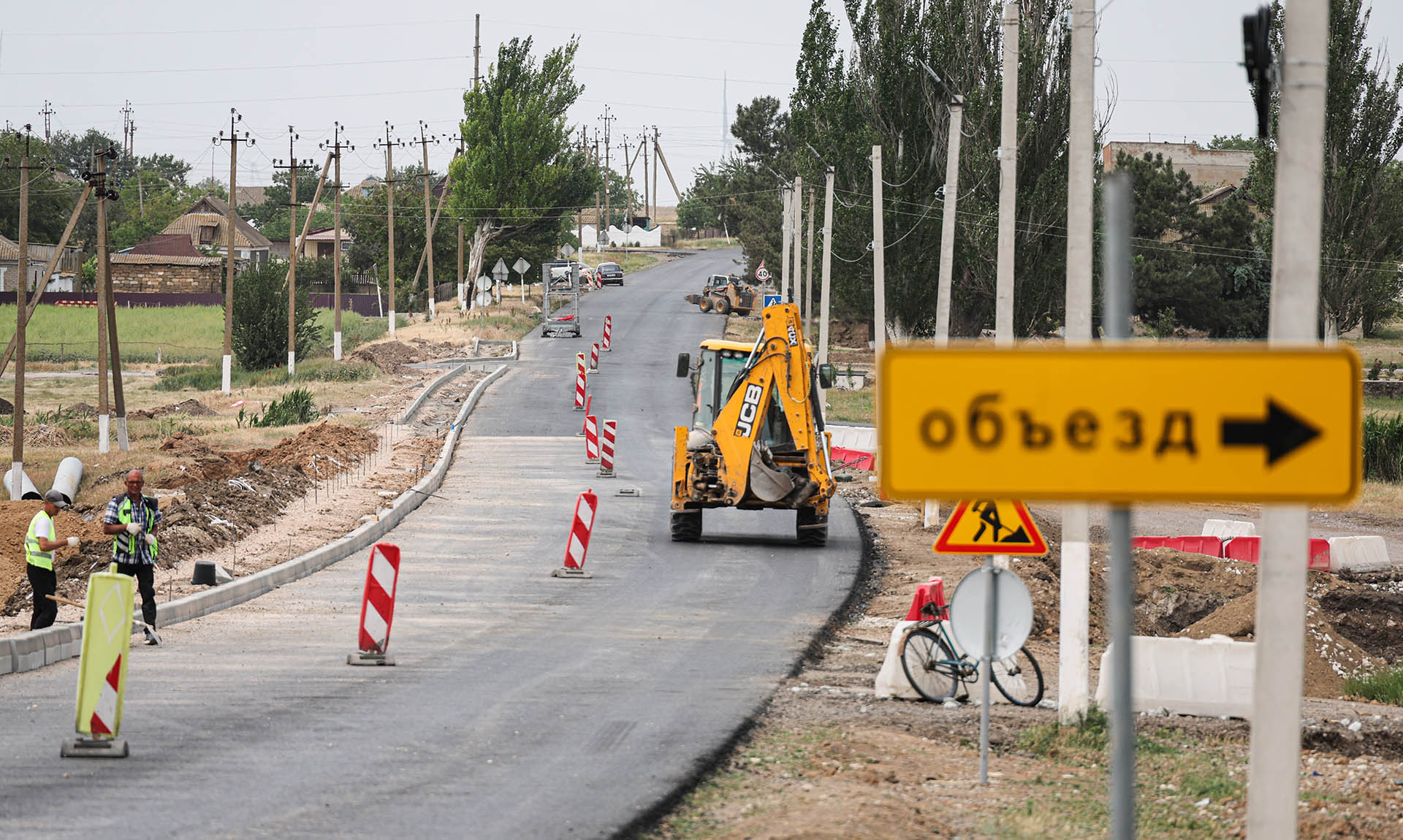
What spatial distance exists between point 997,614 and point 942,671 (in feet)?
9.78

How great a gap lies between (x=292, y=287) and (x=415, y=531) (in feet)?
110

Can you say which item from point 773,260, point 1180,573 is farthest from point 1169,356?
point 773,260

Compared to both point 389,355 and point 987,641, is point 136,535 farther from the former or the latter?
point 389,355

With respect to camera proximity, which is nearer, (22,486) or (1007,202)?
(1007,202)

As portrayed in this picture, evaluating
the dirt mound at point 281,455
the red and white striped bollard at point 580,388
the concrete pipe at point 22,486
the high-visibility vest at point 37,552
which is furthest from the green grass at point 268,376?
the high-visibility vest at point 37,552

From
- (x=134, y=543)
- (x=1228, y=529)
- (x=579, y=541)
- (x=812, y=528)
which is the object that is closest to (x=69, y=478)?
(x=579, y=541)

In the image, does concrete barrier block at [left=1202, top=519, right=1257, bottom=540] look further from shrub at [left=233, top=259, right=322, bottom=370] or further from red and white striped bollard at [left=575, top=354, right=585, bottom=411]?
shrub at [left=233, top=259, right=322, bottom=370]

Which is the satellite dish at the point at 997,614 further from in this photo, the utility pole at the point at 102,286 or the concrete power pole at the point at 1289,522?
the utility pole at the point at 102,286

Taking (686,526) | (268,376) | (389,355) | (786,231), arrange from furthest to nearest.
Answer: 1. (389,355)
2. (268,376)
3. (786,231)
4. (686,526)

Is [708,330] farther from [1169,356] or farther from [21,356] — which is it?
[1169,356]

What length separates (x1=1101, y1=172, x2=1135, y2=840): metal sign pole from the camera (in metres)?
3.66

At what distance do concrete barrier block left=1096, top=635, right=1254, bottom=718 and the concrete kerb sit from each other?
1018 cm

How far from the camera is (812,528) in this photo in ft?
77.1

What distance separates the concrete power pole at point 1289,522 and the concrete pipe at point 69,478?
25525 millimetres
